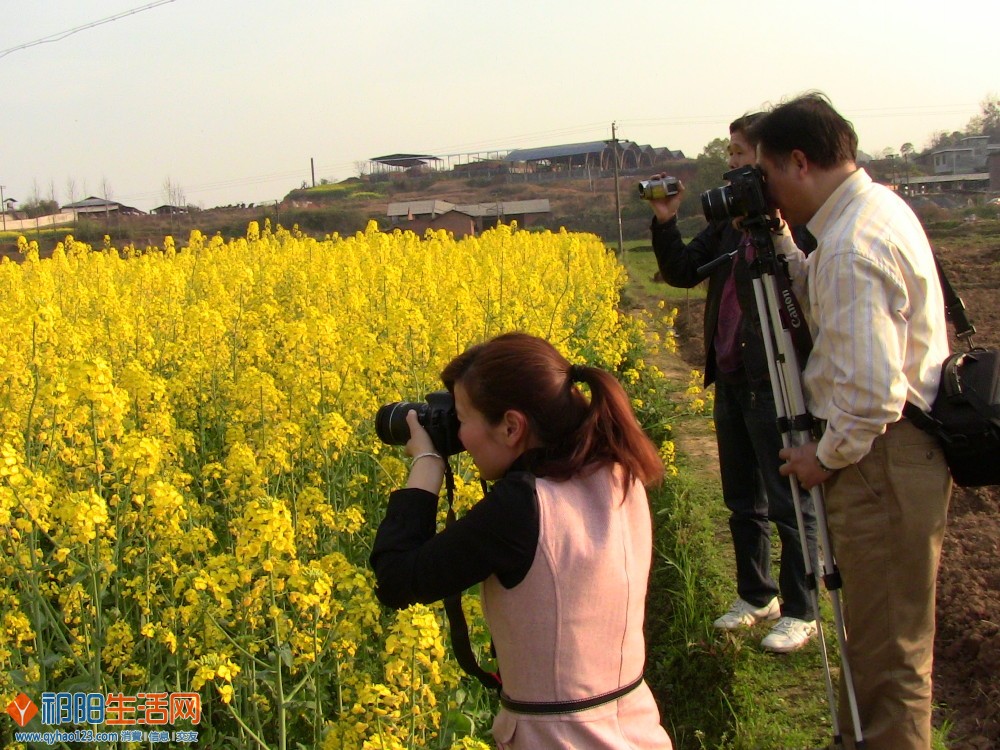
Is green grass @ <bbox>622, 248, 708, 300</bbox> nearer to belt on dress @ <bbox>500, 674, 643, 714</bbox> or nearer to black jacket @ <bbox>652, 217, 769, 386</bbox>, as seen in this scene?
black jacket @ <bbox>652, 217, 769, 386</bbox>

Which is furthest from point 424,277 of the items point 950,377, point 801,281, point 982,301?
point 982,301

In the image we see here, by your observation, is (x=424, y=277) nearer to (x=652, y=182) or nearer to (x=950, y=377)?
(x=652, y=182)

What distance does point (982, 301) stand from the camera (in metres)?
12.0

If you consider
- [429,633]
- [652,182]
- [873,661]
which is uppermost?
[652,182]

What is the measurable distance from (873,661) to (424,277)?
470cm

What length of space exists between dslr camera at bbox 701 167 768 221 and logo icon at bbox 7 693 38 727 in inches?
83.1

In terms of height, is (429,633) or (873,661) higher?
(429,633)

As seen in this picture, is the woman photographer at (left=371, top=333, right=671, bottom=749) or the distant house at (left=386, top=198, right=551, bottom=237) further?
the distant house at (left=386, top=198, right=551, bottom=237)

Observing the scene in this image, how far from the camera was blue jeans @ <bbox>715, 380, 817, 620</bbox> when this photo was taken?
327cm

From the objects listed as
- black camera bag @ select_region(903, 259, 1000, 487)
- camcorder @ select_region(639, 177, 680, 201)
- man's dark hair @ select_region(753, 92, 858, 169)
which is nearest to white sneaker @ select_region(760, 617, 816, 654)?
black camera bag @ select_region(903, 259, 1000, 487)

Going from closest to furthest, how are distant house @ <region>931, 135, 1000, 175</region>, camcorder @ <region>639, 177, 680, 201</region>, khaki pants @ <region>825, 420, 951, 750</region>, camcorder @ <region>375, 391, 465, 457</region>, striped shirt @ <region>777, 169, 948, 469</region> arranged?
camcorder @ <region>375, 391, 465, 457</region>, striped shirt @ <region>777, 169, 948, 469</region>, khaki pants @ <region>825, 420, 951, 750</region>, camcorder @ <region>639, 177, 680, 201</region>, distant house @ <region>931, 135, 1000, 175</region>

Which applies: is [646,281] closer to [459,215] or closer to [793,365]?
[459,215]

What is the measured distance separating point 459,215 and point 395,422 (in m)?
28.8

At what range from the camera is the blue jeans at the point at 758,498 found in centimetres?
327
